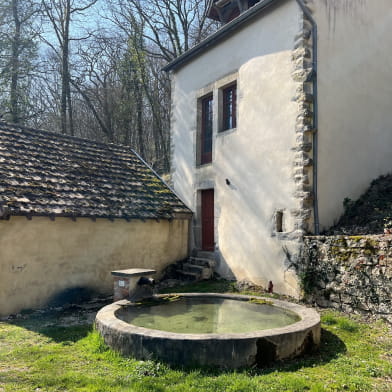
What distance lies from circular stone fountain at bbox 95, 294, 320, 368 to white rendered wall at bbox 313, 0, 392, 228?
318 cm

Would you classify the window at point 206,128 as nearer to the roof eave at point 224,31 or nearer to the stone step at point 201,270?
the roof eave at point 224,31

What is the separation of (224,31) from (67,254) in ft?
23.5

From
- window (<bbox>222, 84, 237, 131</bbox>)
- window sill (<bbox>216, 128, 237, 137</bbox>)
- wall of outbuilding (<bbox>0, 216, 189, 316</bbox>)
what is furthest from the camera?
window (<bbox>222, 84, 237, 131</bbox>)

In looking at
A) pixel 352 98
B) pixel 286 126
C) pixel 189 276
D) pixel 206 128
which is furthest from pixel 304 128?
pixel 189 276

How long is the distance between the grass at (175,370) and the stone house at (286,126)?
9.48 ft

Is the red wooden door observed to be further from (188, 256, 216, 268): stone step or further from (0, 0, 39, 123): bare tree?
(0, 0, 39, 123): bare tree

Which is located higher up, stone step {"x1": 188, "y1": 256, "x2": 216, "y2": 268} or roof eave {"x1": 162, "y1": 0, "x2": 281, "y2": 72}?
roof eave {"x1": 162, "y1": 0, "x2": 281, "y2": 72}

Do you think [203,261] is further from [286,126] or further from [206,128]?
[286,126]

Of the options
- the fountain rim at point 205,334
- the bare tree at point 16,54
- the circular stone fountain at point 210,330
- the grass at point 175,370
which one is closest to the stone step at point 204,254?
the circular stone fountain at point 210,330

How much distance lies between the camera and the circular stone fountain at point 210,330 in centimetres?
420

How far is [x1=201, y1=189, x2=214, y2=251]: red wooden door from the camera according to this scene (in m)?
11.0

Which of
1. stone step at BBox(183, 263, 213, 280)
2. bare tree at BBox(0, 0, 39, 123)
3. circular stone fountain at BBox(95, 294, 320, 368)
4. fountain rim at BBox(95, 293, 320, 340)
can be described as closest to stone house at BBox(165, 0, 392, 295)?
stone step at BBox(183, 263, 213, 280)

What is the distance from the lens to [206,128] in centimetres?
1161

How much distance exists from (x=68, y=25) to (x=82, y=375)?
1940 centimetres
